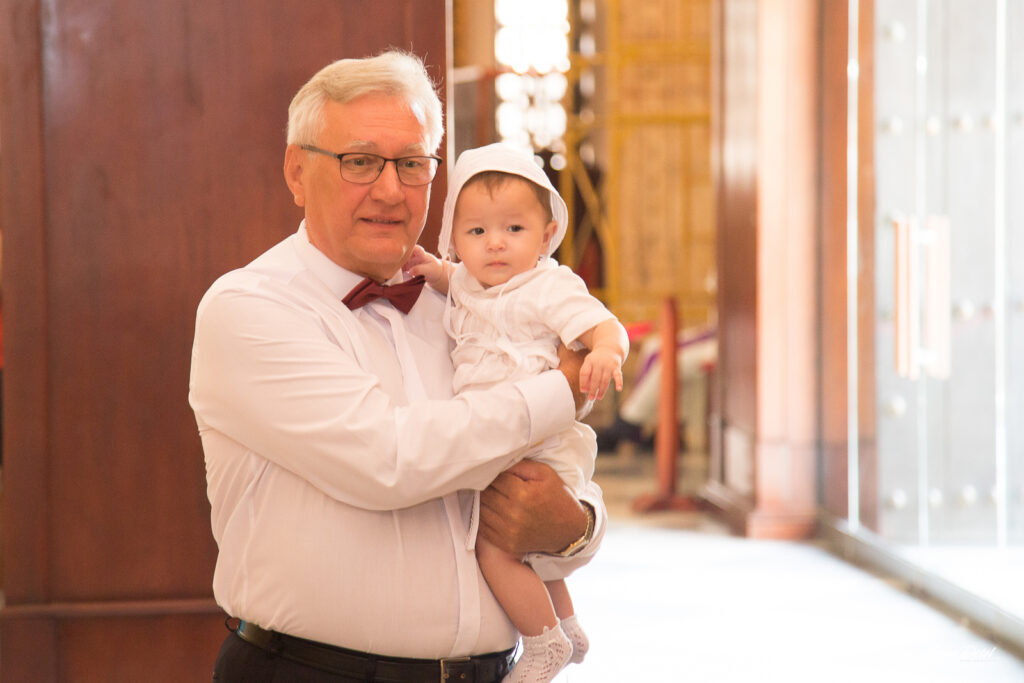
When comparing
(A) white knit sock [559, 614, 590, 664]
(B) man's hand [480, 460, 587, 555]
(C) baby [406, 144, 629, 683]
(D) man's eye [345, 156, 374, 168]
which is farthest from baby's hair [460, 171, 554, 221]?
(A) white knit sock [559, 614, 590, 664]

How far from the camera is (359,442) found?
1.45 m

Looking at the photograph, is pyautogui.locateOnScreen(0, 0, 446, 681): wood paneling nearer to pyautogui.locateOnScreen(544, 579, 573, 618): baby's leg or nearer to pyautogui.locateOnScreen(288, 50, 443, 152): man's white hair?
pyautogui.locateOnScreen(288, 50, 443, 152): man's white hair

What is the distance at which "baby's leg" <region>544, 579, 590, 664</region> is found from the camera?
1.83 m

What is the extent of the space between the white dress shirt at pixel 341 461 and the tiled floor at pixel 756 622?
1994 millimetres

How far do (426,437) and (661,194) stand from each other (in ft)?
33.0

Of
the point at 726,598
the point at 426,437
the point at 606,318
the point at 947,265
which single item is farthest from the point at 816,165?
the point at 426,437

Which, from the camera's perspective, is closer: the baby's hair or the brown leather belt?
the brown leather belt

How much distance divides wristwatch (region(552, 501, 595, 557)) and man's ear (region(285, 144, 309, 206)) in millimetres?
663

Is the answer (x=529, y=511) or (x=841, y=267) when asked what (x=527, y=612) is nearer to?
(x=529, y=511)

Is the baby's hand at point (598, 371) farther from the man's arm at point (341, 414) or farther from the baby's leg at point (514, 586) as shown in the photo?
the baby's leg at point (514, 586)

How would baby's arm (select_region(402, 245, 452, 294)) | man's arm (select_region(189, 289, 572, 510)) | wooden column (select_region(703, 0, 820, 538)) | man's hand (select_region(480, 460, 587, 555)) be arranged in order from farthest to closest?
wooden column (select_region(703, 0, 820, 538))
baby's arm (select_region(402, 245, 452, 294))
man's hand (select_region(480, 460, 587, 555))
man's arm (select_region(189, 289, 572, 510))

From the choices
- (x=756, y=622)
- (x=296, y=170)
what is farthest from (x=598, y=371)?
(x=756, y=622)

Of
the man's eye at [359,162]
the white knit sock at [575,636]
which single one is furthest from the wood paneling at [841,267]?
the man's eye at [359,162]

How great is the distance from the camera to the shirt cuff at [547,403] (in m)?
1.52
